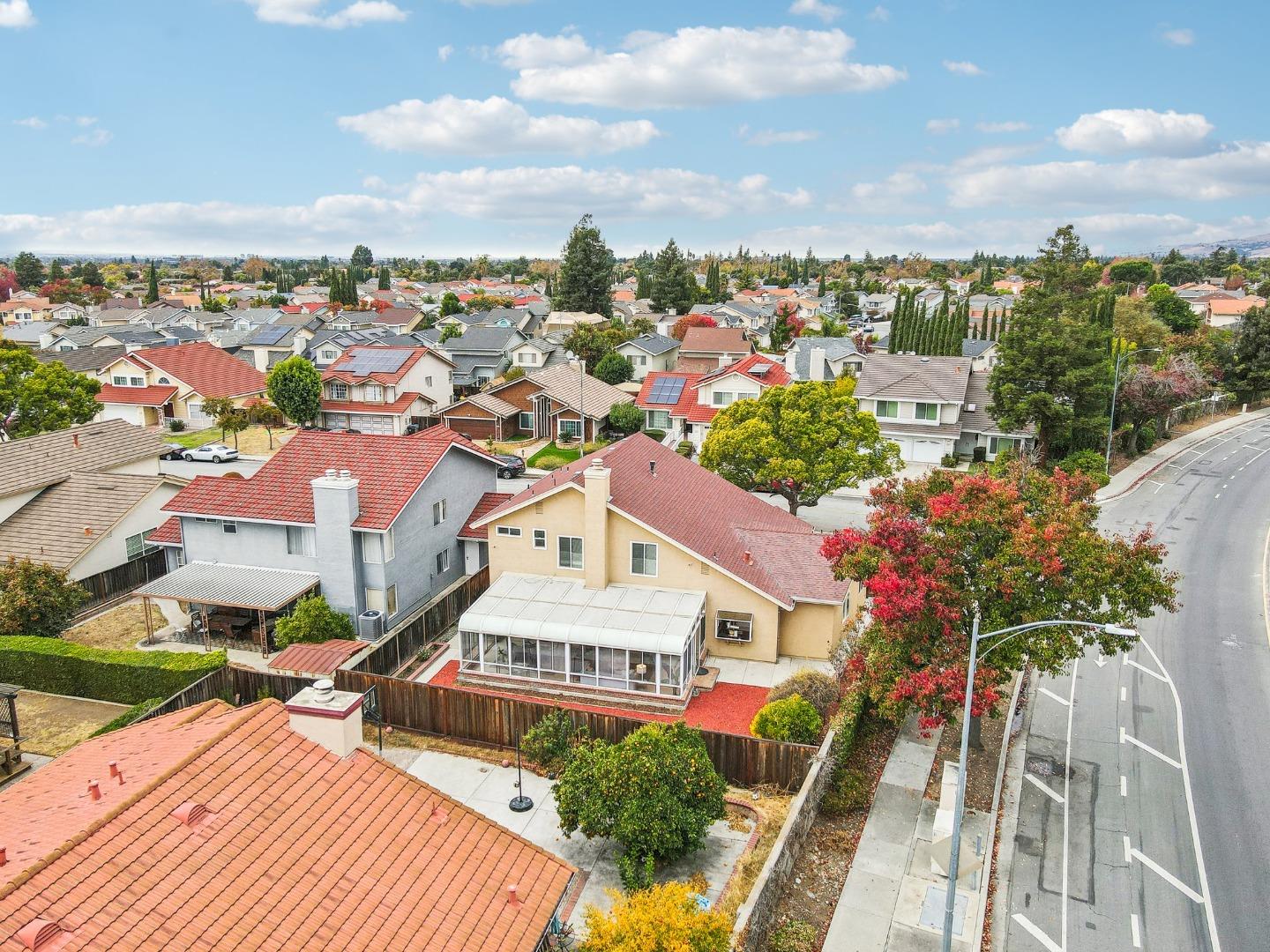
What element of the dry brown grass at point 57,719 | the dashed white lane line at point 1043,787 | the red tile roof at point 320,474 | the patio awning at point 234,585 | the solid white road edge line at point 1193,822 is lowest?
the dashed white lane line at point 1043,787

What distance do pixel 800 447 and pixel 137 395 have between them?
60227 millimetres

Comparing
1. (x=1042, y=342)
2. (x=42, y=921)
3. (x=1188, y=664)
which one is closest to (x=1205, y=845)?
(x=1188, y=664)

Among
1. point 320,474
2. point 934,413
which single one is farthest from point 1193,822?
point 934,413

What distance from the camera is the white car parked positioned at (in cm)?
6138

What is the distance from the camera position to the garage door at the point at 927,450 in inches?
2366

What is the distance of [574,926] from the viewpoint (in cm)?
1709

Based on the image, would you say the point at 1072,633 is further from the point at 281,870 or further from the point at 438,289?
the point at 438,289

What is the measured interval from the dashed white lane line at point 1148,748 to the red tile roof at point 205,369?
2841 inches

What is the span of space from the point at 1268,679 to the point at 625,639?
21723 mm

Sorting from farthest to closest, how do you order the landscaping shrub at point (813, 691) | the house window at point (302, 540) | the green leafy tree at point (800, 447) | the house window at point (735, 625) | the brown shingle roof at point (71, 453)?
the green leafy tree at point (800, 447)
the brown shingle roof at point (71, 453)
the house window at point (302, 540)
the house window at point (735, 625)
the landscaping shrub at point (813, 691)

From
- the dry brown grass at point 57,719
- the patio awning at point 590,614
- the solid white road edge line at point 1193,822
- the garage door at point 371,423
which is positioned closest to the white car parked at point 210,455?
the garage door at point 371,423

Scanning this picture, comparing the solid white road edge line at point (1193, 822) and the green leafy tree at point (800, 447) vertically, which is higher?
the green leafy tree at point (800, 447)

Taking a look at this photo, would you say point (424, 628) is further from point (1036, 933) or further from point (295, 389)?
point (295, 389)

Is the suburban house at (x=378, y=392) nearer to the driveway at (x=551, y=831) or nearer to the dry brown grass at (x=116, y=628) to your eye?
the dry brown grass at (x=116, y=628)
